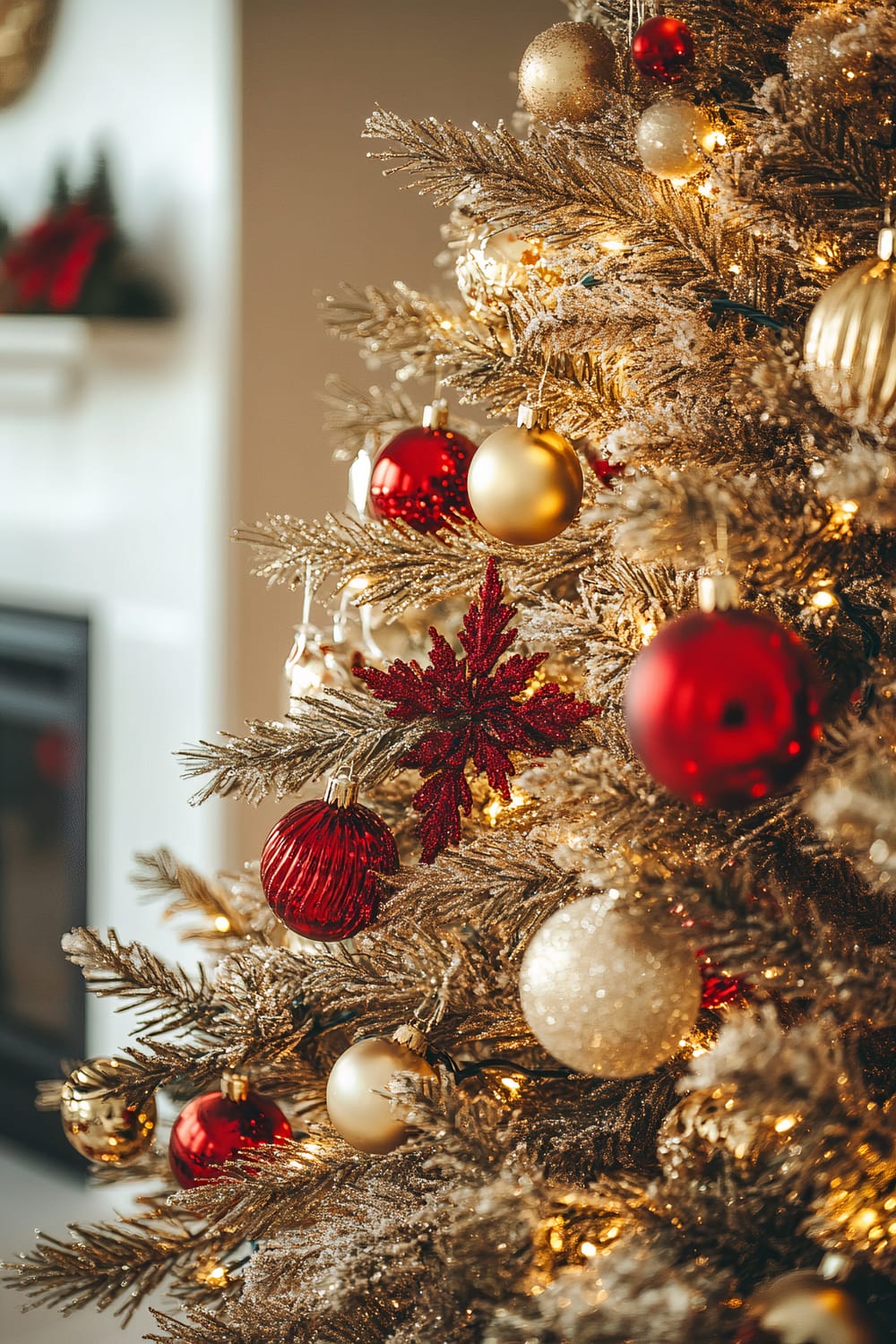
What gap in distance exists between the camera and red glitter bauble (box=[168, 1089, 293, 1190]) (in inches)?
24.0

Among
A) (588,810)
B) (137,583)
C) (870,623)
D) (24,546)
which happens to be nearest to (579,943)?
(588,810)

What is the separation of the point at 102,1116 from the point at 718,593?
435 millimetres

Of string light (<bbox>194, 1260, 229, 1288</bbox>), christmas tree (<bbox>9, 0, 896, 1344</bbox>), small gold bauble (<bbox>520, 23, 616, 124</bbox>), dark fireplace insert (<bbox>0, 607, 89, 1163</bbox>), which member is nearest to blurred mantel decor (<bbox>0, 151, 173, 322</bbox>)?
dark fireplace insert (<bbox>0, 607, 89, 1163</bbox>)

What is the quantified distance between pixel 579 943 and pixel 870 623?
168mm

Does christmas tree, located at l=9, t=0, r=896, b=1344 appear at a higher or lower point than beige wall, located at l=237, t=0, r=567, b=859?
lower

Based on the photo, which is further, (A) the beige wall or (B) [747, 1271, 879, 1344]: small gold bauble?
(A) the beige wall

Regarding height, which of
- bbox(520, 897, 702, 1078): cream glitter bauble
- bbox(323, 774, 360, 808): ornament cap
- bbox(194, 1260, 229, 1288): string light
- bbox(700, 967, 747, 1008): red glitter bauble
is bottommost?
bbox(194, 1260, 229, 1288): string light

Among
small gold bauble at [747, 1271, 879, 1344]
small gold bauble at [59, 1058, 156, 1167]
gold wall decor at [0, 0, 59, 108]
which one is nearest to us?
small gold bauble at [747, 1271, 879, 1344]

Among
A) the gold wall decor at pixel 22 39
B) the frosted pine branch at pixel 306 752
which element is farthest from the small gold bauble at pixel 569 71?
the gold wall decor at pixel 22 39

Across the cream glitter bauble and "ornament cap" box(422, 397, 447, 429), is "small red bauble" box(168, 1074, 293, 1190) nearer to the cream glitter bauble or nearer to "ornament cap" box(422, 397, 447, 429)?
the cream glitter bauble

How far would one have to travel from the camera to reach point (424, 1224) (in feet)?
1.52

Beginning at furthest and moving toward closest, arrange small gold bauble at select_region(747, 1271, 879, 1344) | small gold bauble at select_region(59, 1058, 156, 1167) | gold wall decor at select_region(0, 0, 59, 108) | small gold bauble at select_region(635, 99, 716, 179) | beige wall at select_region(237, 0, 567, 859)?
gold wall decor at select_region(0, 0, 59, 108) → beige wall at select_region(237, 0, 567, 859) → small gold bauble at select_region(59, 1058, 156, 1167) → small gold bauble at select_region(635, 99, 716, 179) → small gold bauble at select_region(747, 1271, 879, 1344)

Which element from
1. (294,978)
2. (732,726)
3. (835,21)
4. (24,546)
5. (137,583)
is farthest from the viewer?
(24,546)

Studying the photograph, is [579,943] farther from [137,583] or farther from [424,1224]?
[137,583]
